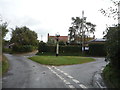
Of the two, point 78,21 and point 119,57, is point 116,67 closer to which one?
point 119,57

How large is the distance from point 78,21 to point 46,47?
17.8 m

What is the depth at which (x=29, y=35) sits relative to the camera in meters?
58.7

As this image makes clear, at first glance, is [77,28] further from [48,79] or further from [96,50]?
[48,79]

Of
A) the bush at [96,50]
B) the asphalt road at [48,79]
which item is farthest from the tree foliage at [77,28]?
the asphalt road at [48,79]

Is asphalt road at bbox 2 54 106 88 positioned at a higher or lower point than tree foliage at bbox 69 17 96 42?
lower

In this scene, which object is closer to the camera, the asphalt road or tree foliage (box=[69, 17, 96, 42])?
the asphalt road

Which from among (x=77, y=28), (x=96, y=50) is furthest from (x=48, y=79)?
(x=77, y=28)

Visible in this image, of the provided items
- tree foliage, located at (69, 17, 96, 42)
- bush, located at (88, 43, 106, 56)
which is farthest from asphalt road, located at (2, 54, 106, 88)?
tree foliage, located at (69, 17, 96, 42)

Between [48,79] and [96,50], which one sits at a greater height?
[96,50]

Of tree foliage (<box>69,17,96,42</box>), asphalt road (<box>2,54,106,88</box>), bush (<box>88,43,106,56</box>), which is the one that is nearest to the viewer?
asphalt road (<box>2,54,106,88</box>)

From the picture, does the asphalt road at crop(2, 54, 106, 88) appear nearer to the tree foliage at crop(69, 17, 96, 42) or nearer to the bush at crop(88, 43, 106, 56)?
the bush at crop(88, 43, 106, 56)

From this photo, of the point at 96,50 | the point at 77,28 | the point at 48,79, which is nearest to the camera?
the point at 48,79

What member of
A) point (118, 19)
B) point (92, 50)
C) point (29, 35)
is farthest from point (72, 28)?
point (118, 19)

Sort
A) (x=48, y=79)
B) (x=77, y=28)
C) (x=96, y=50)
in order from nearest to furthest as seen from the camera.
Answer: (x=48, y=79) → (x=96, y=50) → (x=77, y=28)
